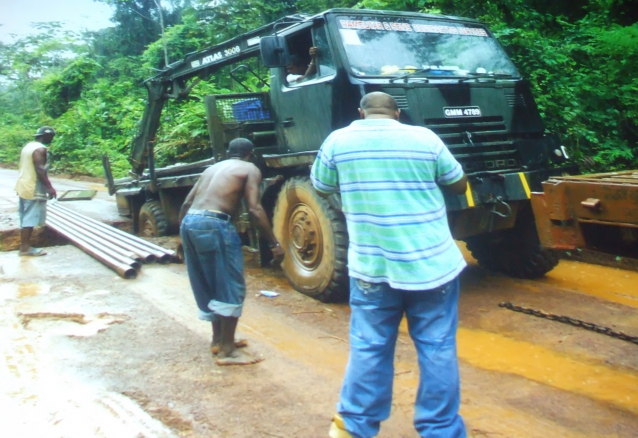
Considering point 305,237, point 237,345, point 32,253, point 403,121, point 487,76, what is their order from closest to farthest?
point 237,345
point 403,121
point 305,237
point 487,76
point 32,253

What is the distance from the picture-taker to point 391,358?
294cm

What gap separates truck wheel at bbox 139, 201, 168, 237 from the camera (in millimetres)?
9328

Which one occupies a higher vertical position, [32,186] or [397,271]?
[397,271]

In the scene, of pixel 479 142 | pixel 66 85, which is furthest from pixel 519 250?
pixel 66 85

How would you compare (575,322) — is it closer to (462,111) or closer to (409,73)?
(462,111)

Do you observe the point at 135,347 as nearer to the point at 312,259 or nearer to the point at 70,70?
the point at 312,259

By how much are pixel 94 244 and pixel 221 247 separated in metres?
4.22

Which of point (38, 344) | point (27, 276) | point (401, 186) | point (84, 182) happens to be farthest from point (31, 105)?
point (401, 186)

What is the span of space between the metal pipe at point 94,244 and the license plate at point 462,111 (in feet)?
11.7

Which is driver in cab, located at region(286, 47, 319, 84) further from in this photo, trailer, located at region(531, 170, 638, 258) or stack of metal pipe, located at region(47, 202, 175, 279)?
trailer, located at region(531, 170, 638, 258)

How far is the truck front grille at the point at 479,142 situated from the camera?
5473 mm

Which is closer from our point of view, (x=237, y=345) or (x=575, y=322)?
(x=237, y=345)

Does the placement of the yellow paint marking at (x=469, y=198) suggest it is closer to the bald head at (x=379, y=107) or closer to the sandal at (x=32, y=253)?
the bald head at (x=379, y=107)

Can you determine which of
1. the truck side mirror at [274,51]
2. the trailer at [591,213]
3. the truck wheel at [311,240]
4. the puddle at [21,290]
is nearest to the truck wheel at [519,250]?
the truck wheel at [311,240]
